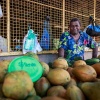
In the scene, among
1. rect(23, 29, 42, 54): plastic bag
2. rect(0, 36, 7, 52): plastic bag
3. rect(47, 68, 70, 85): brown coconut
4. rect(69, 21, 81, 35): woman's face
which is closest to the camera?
rect(47, 68, 70, 85): brown coconut

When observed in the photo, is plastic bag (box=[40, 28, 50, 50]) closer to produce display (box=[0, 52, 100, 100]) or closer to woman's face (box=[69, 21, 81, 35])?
woman's face (box=[69, 21, 81, 35])

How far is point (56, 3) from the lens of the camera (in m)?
4.86

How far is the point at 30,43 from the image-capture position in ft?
13.5

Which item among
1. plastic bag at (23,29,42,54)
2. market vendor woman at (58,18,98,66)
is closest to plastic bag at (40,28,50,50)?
plastic bag at (23,29,42,54)

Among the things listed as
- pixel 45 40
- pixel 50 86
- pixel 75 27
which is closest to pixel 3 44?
pixel 45 40

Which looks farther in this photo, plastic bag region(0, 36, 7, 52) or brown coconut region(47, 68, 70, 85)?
plastic bag region(0, 36, 7, 52)

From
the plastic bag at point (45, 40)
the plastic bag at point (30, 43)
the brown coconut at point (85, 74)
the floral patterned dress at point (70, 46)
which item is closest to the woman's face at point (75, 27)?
the floral patterned dress at point (70, 46)

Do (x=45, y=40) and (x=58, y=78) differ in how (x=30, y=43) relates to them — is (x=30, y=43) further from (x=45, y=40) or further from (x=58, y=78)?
(x=58, y=78)

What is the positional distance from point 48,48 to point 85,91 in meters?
3.57

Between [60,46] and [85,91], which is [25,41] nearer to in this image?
[60,46]

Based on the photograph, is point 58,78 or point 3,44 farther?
point 3,44

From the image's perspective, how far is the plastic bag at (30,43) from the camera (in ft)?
13.3

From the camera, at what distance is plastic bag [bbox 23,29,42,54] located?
407 cm

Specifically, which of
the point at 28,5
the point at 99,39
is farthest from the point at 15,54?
the point at 99,39
